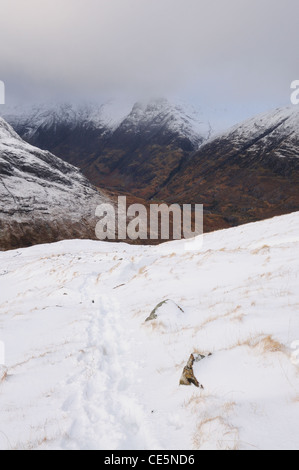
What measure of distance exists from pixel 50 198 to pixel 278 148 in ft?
463

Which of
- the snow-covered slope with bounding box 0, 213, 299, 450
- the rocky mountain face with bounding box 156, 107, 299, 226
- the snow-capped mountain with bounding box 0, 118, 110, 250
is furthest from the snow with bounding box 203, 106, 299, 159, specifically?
A: the snow-covered slope with bounding box 0, 213, 299, 450

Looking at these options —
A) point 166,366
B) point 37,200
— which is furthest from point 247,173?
point 166,366

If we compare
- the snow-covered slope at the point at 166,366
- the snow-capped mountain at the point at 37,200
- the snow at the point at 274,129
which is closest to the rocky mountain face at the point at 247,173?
the snow at the point at 274,129

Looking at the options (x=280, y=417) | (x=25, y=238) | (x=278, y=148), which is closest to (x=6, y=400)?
(x=280, y=417)

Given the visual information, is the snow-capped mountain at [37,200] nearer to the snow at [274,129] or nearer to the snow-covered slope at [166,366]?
the snow-covered slope at [166,366]

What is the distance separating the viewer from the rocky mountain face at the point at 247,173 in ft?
368

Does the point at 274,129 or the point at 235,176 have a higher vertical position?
the point at 274,129

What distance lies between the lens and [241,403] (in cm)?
352

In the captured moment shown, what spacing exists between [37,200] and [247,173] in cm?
11925

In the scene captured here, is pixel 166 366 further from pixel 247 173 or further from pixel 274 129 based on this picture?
pixel 274 129

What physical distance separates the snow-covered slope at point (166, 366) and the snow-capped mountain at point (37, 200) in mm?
49191

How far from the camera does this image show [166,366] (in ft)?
17.3

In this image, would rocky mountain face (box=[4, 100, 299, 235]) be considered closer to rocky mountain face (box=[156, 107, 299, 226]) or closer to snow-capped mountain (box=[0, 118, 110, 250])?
rocky mountain face (box=[156, 107, 299, 226])

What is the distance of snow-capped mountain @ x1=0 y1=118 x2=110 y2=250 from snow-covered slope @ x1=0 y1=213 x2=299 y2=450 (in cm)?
4919
